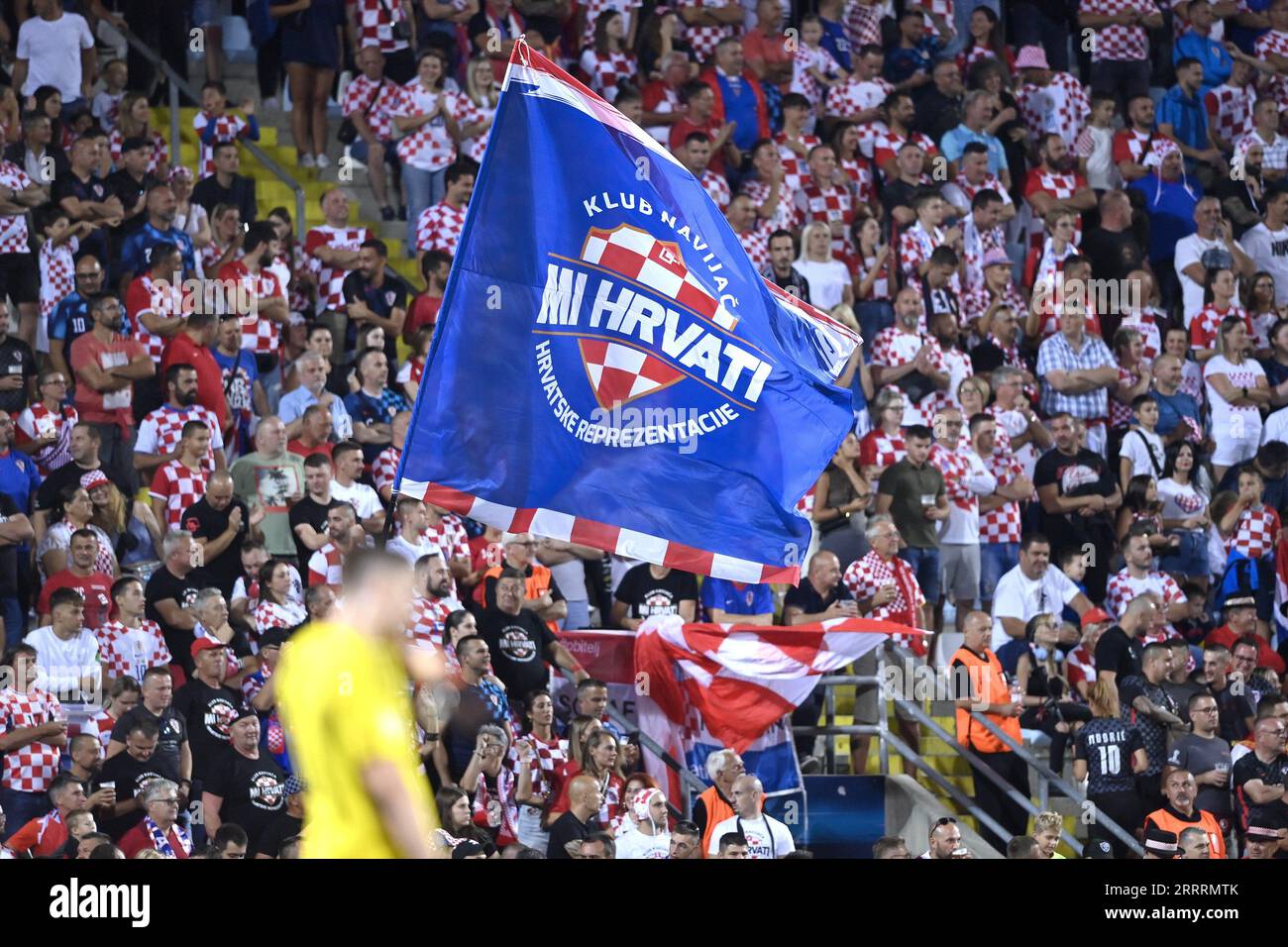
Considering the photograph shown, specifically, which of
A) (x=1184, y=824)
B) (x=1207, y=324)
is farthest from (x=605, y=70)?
(x=1184, y=824)

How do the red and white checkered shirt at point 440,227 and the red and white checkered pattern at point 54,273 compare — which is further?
the red and white checkered shirt at point 440,227

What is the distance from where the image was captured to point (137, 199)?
15.5 meters

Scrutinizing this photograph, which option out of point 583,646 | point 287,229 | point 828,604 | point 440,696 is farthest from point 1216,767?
point 287,229

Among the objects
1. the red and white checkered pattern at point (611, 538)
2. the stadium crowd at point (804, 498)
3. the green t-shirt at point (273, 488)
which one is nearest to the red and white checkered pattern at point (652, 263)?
the red and white checkered pattern at point (611, 538)

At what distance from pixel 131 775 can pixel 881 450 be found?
20.2 feet

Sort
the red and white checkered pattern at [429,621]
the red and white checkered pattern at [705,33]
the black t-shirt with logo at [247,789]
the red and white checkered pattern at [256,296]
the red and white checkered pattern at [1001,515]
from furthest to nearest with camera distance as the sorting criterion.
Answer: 1. the red and white checkered pattern at [705,33]
2. the red and white checkered pattern at [1001,515]
3. the red and white checkered pattern at [256,296]
4. the red and white checkered pattern at [429,621]
5. the black t-shirt with logo at [247,789]

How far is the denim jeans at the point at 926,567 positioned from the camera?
50.5 feet

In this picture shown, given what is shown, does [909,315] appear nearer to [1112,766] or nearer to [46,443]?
[1112,766]

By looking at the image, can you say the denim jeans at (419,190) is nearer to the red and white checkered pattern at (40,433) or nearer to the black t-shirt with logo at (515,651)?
the red and white checkered pattern at (40,433)

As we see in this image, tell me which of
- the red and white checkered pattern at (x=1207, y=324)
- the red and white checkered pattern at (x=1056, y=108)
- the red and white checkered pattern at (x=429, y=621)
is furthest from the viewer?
the red and white checkered pattern at (x=1056, y=108)

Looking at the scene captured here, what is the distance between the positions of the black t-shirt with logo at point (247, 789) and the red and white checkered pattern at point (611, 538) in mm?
3393

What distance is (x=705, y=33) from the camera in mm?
19719

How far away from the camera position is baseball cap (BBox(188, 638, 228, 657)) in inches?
478

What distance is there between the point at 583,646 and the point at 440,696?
142cm
